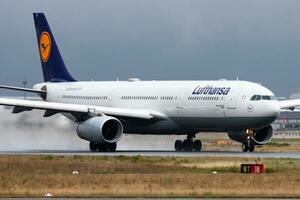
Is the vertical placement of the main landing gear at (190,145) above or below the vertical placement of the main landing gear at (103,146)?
above

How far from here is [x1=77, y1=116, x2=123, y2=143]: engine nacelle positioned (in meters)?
64.6

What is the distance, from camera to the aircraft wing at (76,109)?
2613 inches

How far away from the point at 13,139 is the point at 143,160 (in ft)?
82.1

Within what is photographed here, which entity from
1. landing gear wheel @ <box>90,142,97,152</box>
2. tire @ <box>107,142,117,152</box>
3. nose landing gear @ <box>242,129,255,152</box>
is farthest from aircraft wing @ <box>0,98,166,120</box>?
nose landing gear @ <box>242,129,255,152</box>

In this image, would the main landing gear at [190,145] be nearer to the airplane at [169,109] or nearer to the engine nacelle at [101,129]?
the airplane at [169,109]

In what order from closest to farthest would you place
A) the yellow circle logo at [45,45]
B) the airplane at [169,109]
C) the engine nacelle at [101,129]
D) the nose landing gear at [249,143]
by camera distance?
the airplane at [169,109] → the engine nacelle at [101,129] → the nose landing gear at [249,143] → the yellow circle logo at [45,45]

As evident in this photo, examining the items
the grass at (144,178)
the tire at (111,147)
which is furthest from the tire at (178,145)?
the grass at (144,178)

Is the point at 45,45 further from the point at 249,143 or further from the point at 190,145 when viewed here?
the point at 249,143

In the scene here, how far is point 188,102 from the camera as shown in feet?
220

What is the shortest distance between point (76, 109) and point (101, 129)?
3299 mm

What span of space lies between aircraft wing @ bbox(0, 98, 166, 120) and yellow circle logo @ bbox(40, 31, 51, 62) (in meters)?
12.2

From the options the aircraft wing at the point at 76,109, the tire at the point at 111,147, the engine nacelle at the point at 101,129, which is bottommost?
the tire at the point at 111,147

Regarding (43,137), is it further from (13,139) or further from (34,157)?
(34,157)

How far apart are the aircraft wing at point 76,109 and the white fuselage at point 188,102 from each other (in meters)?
0.80
